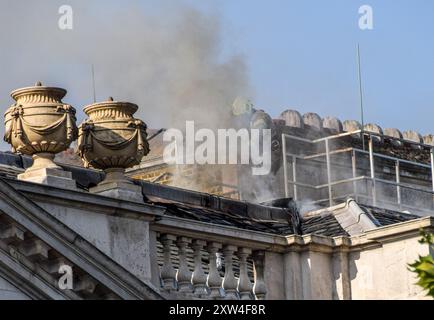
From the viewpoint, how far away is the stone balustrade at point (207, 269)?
30.8 metres

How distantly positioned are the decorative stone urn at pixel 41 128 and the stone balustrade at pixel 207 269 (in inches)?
63.7

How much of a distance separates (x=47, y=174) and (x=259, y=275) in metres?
3.78

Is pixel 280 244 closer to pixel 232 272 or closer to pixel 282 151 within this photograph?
pixel 232 272

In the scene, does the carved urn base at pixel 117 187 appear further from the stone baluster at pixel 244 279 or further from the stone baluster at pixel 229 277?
the stone baluster at pixel 244 279

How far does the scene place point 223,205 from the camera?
34656mm

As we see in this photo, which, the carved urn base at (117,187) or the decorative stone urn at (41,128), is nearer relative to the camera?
the decorative stone urn at (41,128)

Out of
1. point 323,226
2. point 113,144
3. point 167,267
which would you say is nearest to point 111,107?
point 113,144

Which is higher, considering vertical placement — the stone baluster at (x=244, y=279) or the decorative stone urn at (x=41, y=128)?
the decorative stone urn at (x=41, y=128)

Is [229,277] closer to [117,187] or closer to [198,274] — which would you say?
[198,274]

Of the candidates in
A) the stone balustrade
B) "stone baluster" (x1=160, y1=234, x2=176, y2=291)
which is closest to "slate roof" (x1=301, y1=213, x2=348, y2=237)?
the stone balustrade

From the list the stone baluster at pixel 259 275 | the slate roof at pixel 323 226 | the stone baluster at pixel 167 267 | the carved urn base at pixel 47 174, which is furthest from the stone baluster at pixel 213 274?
the slate roof at pixel 323 226

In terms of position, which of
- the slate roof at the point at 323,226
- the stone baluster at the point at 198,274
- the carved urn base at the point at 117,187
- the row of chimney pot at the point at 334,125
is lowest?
the stone baluster at the point at 198,274

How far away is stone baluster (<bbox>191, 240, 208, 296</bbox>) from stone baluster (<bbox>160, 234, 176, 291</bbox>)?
27cm
